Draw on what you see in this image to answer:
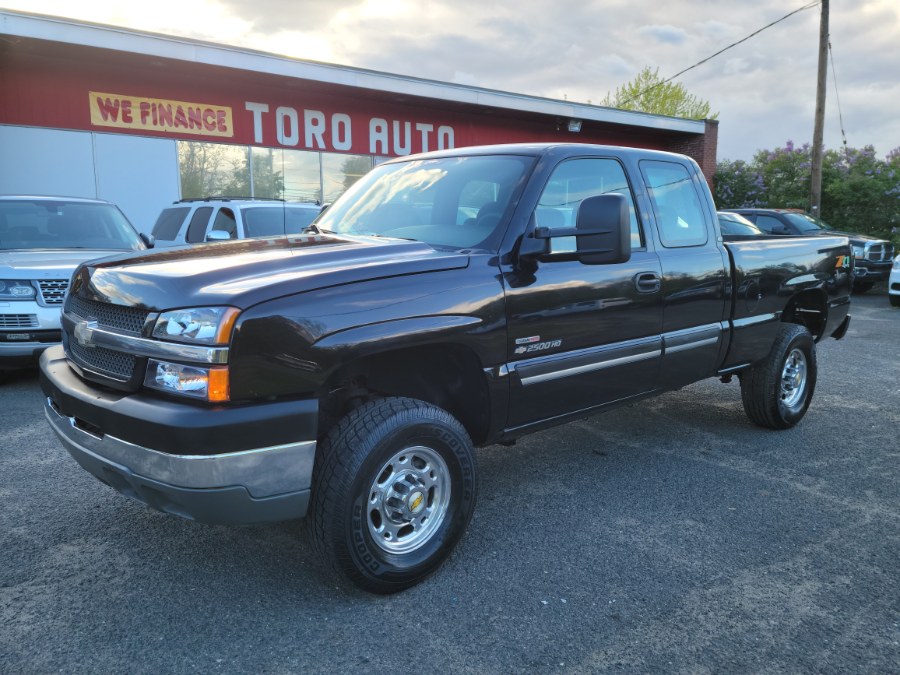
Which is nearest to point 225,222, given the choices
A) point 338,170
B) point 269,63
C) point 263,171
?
point 269,63

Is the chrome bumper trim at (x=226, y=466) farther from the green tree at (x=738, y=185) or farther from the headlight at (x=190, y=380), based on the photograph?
the green tree at (x=738, y=185)

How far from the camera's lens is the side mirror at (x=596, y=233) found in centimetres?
317

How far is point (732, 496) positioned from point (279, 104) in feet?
45.2

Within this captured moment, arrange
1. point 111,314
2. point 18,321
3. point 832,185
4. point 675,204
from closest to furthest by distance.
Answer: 1. point 111,314
2. point 675,204
3. point 18,321
4. point 832,185

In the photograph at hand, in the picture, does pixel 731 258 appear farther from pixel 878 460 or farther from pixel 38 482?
pixel 38 482

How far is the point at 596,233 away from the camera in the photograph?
10.4 feet

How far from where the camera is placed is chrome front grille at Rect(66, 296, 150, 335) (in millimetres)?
2670

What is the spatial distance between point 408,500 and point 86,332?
1510 millimetres

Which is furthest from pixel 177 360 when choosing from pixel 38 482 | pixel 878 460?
pixel 878 460

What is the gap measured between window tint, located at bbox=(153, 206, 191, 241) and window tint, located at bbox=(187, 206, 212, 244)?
1.43 feet

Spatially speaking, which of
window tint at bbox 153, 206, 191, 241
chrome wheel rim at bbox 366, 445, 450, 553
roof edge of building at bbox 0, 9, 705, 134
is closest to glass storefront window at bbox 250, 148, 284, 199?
roof edge of building at bbox 0, 9, 705, 134

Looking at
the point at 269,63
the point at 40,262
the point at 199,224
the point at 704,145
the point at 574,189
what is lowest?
the point at 40,262

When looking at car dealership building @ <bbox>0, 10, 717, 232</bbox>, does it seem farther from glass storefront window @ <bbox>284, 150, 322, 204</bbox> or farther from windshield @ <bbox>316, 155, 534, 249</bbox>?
windshield @ <bbox>316, 155, 534, 249</bbox>

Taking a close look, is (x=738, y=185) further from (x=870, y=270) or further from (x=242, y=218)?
(x=242, y=218)
